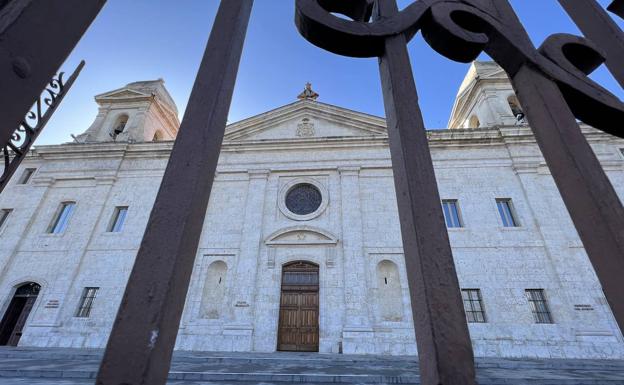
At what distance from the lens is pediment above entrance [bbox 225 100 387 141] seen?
16.1 meters

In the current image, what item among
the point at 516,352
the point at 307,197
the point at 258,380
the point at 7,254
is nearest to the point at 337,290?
the point at 307,197

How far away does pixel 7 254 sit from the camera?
13227 mm

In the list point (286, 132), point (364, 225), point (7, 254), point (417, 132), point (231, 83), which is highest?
point (286, 132)

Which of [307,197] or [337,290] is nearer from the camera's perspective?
[337,290]

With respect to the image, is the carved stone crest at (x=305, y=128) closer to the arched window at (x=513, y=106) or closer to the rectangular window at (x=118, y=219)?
the rectangular window at (x=118, y=219)

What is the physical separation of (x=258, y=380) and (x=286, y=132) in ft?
42.7

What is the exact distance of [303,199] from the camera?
1445 centimetres

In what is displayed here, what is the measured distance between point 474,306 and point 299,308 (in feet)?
21.0

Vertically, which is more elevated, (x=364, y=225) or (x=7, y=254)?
(x=364, y=225)

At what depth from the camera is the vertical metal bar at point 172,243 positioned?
53cm

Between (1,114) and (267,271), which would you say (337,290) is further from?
(1,114)

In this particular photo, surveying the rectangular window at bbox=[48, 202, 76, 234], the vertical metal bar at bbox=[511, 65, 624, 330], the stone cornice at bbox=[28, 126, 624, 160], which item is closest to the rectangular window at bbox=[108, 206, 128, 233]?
the rectangular window at bbox=[48, 202, 76, 234]

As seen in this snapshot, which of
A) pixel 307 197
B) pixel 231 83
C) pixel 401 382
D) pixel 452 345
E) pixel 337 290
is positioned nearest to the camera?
pixel 452 345

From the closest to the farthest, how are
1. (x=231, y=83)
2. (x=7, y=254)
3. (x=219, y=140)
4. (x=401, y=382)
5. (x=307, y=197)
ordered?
(x=219, y=140) < (x=231, y=83) < (x=401, y=382) < (x=7, y=254) < (x=307, y=197)
